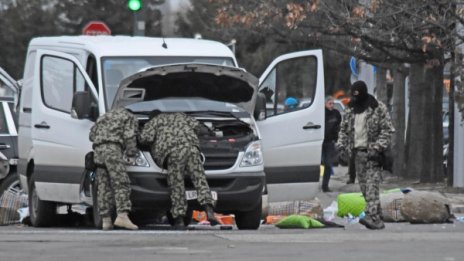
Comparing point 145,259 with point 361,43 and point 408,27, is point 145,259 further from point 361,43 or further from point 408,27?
point 361,43

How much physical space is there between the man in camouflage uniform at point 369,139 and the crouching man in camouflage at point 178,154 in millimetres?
2020

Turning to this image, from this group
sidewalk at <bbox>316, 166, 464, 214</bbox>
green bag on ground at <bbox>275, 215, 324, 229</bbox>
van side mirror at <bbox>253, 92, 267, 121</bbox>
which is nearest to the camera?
van side mirror at <bbox>253, 92, 267, 121</bbox>

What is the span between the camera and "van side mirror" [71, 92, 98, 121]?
1466cm

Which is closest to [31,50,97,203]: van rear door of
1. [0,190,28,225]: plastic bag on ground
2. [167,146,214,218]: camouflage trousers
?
[167,146,214,218]: camouflage trousers

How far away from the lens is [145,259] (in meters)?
10.6

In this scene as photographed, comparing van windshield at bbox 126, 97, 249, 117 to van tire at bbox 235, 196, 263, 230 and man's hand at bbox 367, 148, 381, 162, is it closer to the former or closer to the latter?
van tire at bbox 235, 196, 263, 230

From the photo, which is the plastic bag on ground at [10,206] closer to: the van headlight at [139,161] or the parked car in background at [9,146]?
the parked car in background at [9,146]

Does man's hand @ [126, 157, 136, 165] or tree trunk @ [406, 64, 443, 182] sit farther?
tree trunk @ [406, 64, 443, 182]

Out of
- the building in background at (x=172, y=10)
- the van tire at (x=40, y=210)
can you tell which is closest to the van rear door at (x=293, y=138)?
the van tire at (x=40, y=210)

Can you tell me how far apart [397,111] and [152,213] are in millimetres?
15088

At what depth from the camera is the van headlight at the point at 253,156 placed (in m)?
14.3

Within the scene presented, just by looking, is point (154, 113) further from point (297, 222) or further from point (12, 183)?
point (12, 183)

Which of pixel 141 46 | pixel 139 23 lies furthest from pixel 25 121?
pixel 139 23

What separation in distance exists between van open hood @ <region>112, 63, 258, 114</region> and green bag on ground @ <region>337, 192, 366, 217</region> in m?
3.28
